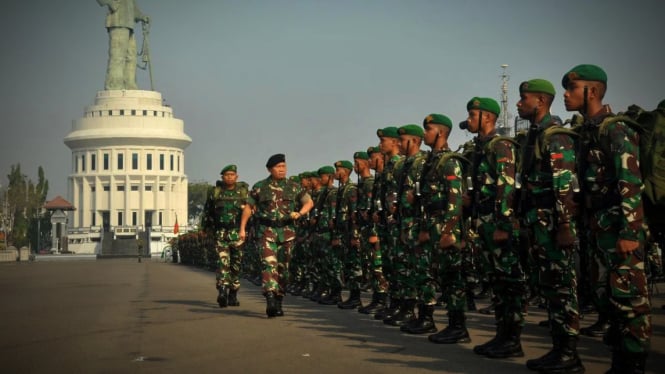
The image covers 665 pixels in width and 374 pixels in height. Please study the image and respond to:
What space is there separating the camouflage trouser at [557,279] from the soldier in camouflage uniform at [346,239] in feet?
20.3

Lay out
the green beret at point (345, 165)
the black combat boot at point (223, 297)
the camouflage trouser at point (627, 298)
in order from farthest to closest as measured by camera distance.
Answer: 1. the green beret at point (345, 165)
2. the black combat boot at point (223, 297)
3. the camouflage trouser at point (627, 298)

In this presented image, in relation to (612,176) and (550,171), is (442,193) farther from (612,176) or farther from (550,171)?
(612,176)

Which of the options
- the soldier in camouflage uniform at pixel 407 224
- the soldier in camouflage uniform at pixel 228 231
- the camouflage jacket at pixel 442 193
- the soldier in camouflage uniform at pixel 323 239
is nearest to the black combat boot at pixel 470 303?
the soldier in camouflage uniform at pixel 323 239

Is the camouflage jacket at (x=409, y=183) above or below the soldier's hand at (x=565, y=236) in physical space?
above

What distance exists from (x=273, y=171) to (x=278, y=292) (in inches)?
68.5

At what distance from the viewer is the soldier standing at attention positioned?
1373cm

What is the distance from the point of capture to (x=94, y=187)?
12175 centimetres

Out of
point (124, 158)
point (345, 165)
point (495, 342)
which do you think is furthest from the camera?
point (124, 158)

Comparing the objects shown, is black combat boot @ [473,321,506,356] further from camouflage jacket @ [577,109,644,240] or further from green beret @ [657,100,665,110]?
green beret @ [657,100,665,110]

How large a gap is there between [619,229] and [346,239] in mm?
7420

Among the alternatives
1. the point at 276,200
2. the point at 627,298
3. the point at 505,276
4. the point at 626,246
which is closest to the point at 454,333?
the point at 505,276

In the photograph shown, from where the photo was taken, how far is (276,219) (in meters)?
12.1

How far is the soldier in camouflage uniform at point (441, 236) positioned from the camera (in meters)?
8.58

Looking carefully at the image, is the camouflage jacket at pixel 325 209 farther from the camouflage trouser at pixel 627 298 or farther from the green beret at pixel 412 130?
the camouflage trouser at pixel 627 298
